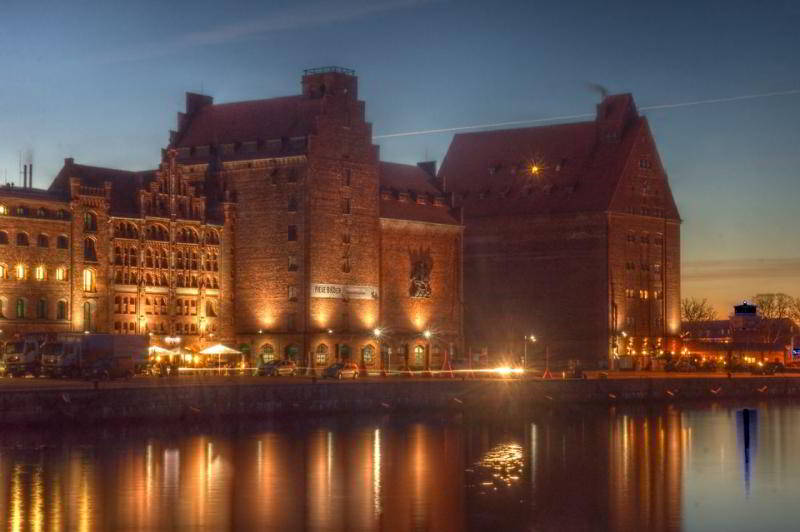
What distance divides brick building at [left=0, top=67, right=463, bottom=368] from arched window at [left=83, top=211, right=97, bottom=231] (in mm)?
134

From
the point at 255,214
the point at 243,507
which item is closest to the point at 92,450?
the point at 243,507

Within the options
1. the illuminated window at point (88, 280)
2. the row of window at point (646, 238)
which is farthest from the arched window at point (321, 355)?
the row of window at point (646, 238)

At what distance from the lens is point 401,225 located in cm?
13588

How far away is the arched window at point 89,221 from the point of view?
114 metres

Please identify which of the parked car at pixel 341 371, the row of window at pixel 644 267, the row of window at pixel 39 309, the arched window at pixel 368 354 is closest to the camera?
→ the row of window at pixel 39 309

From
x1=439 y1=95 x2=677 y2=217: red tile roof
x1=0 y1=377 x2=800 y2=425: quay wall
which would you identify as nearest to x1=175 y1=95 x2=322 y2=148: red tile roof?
x1=439 y1=95 x2=677 y2=217: red tile roof

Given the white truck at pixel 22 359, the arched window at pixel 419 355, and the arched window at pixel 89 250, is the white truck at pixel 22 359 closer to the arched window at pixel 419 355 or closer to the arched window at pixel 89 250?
the arched window at pixel 89 250

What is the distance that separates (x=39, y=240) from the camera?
111188 mm

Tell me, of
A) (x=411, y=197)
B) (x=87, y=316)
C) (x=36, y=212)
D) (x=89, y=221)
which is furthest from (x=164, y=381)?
(x=411, y=197)

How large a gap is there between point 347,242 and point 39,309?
2801 cm

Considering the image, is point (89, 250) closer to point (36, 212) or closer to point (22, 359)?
point (36, 212)

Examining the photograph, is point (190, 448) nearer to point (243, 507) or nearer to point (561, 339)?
point (243, 507)

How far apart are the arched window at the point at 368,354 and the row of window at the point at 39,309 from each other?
26332mm

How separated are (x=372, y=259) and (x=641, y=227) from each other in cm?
3248
